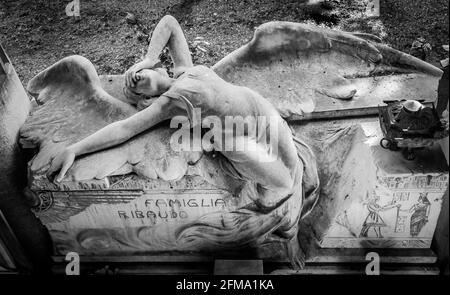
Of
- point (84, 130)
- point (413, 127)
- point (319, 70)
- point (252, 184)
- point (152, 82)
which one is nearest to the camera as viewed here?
point (413, 127)

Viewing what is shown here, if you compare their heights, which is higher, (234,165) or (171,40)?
(171,40)

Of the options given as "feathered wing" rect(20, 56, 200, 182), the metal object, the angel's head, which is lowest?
"feathered wing" rect(20, 56, 200, 182)

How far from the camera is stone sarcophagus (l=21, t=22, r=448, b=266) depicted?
351cm

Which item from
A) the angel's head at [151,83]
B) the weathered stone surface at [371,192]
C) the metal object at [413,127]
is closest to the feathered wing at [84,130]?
the angel's head at [151,83]

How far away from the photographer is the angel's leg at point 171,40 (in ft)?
12.2

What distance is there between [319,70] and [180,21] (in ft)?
7.20

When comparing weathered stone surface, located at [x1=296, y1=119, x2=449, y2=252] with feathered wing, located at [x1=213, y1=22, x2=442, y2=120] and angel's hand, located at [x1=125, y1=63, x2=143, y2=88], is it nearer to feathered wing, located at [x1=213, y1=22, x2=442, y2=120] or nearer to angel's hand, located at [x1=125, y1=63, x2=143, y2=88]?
feathered wing, located at [x1=213, y1=22, x2=442, y2=120]

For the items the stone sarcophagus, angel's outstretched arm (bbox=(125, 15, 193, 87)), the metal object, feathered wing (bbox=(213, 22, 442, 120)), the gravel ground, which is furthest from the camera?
the gravel ground

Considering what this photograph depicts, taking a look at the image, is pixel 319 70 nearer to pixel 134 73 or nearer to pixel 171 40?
pixel 171 40

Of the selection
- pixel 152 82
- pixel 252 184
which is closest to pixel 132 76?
pixel 152 82

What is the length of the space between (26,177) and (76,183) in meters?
0.53

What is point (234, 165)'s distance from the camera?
349 cm

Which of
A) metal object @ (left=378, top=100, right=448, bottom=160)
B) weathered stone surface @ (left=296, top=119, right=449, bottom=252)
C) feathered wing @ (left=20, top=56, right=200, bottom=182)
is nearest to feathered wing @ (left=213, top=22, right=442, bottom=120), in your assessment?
weathered stone surface @ (left=296, top=119, right=449, bottom=252)
